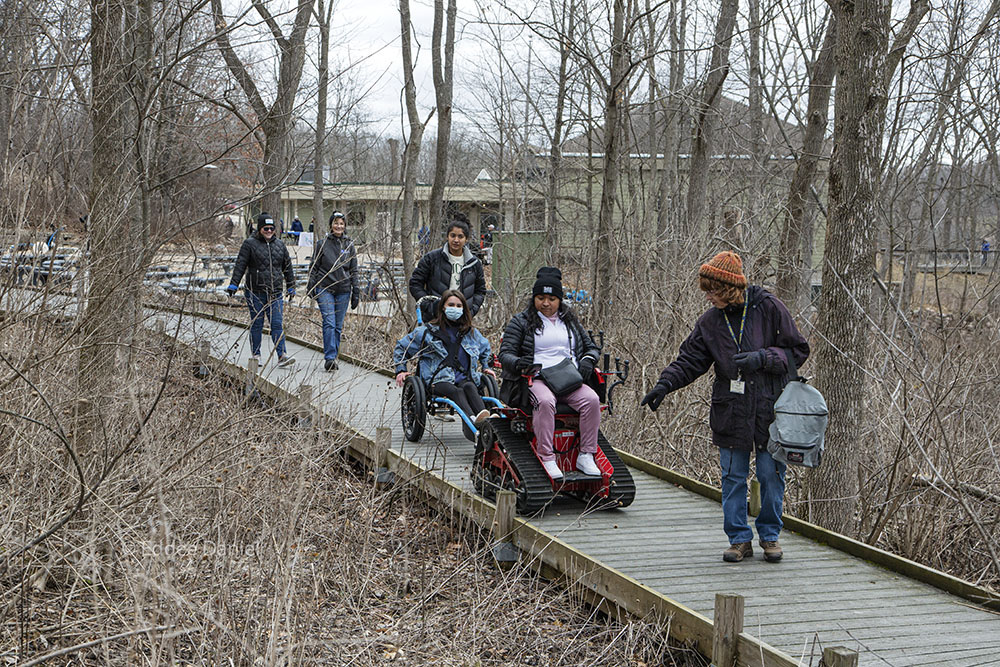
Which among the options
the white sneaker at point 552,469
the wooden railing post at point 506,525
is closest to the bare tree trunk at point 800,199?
the white sneaker at point 552,469

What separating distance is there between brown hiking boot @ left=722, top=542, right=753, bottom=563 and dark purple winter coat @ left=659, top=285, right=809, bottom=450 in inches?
28.7

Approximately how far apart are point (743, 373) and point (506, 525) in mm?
2156

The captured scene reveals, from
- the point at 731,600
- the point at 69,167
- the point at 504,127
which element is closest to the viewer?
the point at 731,600

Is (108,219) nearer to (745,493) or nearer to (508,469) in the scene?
(508,469)

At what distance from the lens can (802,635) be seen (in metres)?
5.18

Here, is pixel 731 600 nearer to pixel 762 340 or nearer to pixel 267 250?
pixel 762 340

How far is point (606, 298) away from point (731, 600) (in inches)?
349

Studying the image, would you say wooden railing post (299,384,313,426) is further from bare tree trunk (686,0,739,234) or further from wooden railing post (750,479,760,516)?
bare tree trunk (686,0,739,234)

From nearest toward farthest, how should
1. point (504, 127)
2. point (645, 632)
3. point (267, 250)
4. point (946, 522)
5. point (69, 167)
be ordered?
point (645, 632) → point (69, 167) → point (946, 522) → point (267, 250) → point (504, 127)

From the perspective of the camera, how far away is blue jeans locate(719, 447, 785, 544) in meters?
6.03

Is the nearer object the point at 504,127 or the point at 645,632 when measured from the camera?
the point at 645,632

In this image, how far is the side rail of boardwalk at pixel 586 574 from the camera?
501cm

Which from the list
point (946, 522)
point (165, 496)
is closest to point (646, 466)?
point (946, 522)

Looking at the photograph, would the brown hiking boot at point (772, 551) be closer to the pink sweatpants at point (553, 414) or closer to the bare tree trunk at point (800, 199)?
the pink sweatpants at point (553, 414)
